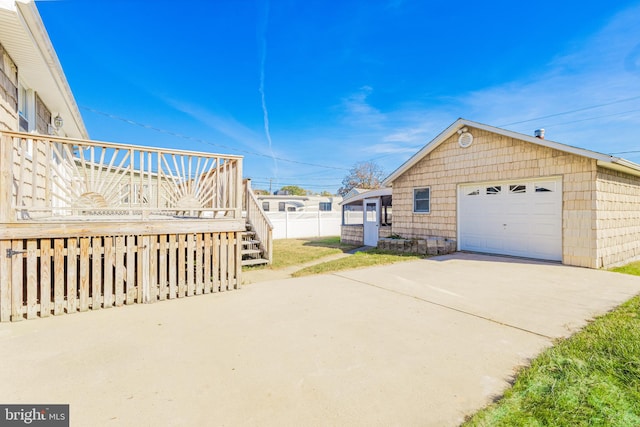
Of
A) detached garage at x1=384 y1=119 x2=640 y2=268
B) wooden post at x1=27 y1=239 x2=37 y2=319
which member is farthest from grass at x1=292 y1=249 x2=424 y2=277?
wooden post at x1=27 y1=239 x2=37 y2=319

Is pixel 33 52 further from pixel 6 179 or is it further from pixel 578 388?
pixel 578 388

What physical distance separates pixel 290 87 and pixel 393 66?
840 cm

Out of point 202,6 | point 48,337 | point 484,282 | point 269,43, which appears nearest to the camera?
point 48,337

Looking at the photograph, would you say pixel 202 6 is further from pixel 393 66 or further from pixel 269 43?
pixel 393 66

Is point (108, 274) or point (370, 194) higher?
point (370, 194)

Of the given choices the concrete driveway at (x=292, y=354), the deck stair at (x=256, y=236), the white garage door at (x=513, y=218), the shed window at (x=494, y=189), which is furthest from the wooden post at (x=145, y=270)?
the shed window at (x=494, y=189)

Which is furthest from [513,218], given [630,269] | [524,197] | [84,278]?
[84,278]

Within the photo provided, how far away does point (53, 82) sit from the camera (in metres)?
5.68

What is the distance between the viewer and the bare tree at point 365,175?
43.1 metres

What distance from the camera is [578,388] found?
212cm

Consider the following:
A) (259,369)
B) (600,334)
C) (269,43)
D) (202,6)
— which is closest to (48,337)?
(259,369)

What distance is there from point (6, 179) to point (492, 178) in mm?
10578

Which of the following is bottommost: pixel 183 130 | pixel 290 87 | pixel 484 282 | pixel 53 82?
pixel 484 282

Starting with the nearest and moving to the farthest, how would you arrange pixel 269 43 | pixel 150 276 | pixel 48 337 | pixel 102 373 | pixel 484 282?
pixel 102 373 < pixel 48 337 < pixel 150 276 < pixel 484 282 < pixel 269 43
